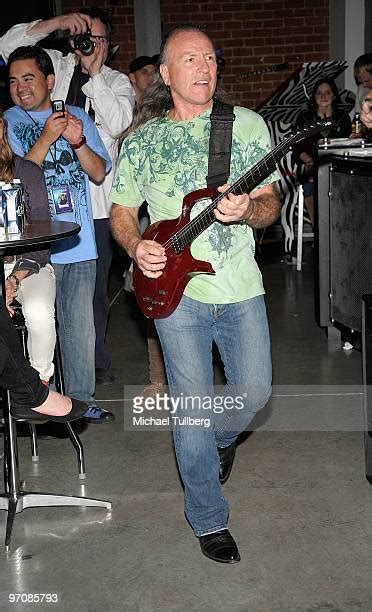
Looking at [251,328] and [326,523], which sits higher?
[251,328]

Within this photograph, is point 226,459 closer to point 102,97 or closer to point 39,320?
point 39,320

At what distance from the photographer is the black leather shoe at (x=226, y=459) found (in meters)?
4.05

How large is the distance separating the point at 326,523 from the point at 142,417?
1.74 m

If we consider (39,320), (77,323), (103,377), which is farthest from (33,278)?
(103,377)

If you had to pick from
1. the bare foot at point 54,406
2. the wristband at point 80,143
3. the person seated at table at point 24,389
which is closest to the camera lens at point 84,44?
the wristband at point 80,143

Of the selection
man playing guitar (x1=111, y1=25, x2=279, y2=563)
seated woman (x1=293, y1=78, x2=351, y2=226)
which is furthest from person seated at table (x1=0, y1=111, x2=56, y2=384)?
seated woman (x1=293, y1=78, x2=351, y2=226)

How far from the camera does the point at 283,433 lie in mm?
4895

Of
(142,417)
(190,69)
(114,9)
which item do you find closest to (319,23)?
(114,9)

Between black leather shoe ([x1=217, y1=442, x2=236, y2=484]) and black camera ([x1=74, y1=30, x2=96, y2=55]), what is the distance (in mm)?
2577

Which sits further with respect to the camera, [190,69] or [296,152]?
[296,152]

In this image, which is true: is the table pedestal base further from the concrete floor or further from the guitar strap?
the guitar strap

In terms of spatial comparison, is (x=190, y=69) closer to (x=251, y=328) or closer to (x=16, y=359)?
(x=251, y=328)

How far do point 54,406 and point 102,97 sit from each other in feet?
7.57

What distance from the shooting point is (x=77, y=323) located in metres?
5.05
